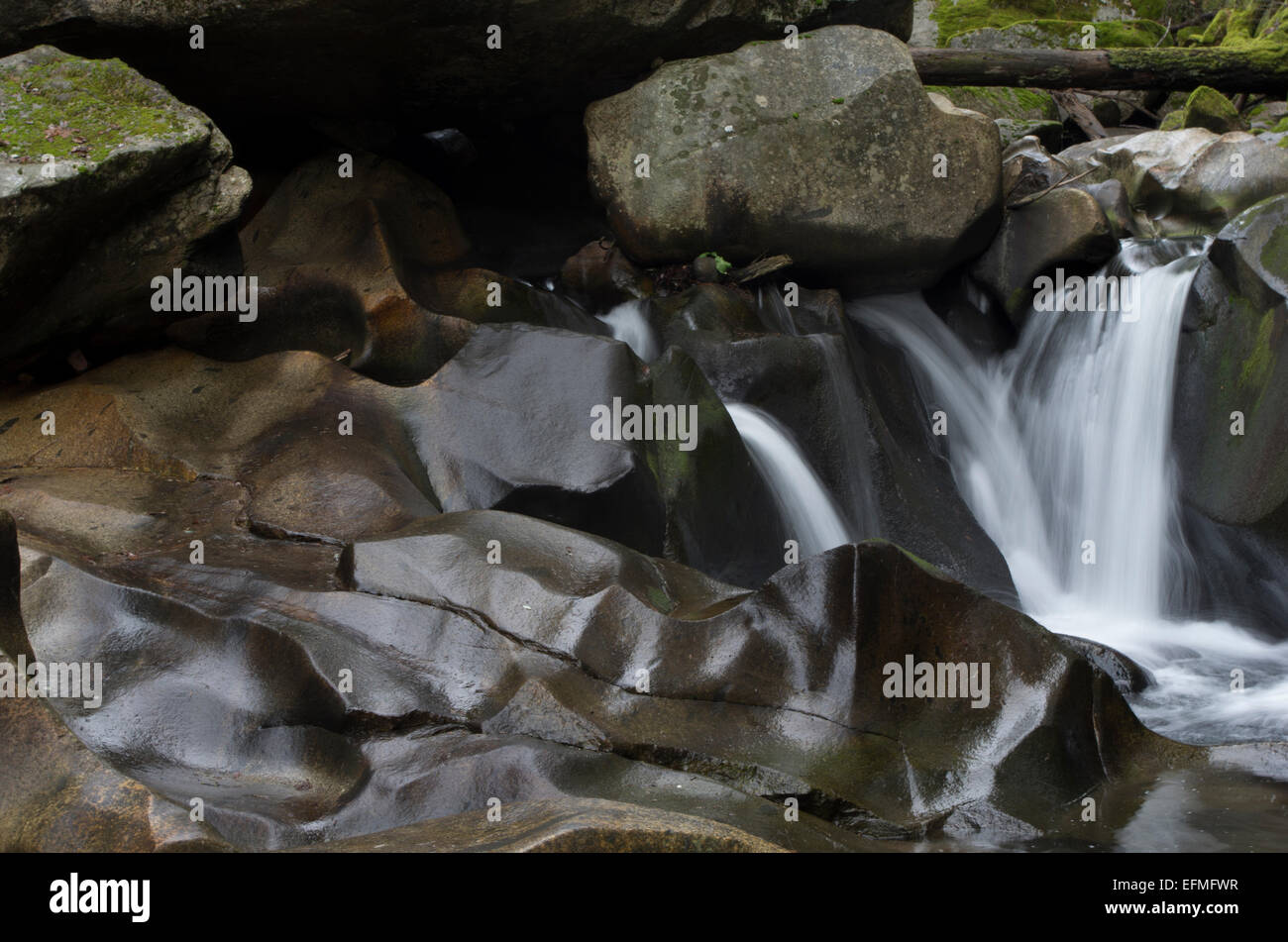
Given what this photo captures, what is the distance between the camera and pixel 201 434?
21.8ft

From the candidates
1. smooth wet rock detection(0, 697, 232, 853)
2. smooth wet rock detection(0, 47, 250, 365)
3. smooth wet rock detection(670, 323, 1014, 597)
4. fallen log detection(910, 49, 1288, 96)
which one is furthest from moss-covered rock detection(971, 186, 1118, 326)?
smooth wet rock detection(0, 697, 232, 853)

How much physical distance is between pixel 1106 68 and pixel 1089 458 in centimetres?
504

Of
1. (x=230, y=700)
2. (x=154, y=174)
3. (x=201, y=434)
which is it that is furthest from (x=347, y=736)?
(x=154, y=174)

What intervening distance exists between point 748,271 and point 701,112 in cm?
122

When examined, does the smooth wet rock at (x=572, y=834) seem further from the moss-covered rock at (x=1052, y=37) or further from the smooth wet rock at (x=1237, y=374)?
the moss-covered rock at (x=1052, y=37)

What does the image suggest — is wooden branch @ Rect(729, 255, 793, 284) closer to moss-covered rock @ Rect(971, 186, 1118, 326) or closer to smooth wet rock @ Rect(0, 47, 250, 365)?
moss-covered rock @ Rect(971, 186, 1118, 326)

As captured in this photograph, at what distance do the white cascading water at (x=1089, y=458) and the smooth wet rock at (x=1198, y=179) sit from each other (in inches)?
34.8

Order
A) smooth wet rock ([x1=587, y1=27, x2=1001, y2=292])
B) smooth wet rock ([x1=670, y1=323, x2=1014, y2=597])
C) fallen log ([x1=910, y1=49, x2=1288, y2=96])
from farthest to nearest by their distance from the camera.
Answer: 1. fallen log ([x1=910, y1=49, x2=1288, y2=96])
2. smooth wet rock ([x1=587, y1=27, x2=1001, y2=292])
3. smooth wet rock ([x1=670, y1=323, x2=1014, y2=597])

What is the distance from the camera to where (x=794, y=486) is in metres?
7.64

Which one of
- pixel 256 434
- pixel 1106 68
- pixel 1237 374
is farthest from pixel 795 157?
pixel 1106 68

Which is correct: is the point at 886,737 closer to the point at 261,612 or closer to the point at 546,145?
the point at 261,612

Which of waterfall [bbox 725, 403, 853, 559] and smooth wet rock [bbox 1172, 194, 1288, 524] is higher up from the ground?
smooth wet rock [bbox 1172, 194, 1288, 524]

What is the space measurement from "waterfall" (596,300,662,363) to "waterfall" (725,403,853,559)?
107 cm

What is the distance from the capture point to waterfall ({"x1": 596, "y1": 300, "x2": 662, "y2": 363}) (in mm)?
8711
